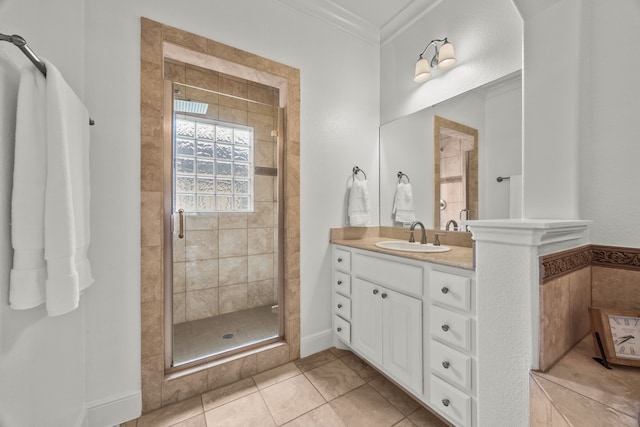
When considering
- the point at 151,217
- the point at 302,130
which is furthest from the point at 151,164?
the point at 302,130

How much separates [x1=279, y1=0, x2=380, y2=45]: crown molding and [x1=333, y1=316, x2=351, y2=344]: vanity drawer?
236 centimetres

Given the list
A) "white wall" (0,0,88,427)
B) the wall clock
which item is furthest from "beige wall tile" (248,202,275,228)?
the wall clock

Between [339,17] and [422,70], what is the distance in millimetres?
807

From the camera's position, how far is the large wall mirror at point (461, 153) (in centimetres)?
145

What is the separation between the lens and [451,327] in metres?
1.16

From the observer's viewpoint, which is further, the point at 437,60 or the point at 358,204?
the point at 358,204

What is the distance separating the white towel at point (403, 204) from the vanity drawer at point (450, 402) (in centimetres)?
115

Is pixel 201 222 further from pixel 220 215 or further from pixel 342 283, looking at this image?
pixel 342 283

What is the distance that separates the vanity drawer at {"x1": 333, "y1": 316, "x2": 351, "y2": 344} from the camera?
1.82 m

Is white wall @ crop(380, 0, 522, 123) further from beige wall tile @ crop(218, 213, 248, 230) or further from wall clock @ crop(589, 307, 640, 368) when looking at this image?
beige wall tile @ crop(218, 213, 248, 230)

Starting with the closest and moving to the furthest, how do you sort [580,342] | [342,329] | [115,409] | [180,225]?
[580,342], [115,409], [180,225], [342,329]

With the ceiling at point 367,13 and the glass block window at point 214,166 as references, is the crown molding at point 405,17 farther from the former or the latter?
the glass block window at point 214,166

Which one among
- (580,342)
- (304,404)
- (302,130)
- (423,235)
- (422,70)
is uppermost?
(422,70)

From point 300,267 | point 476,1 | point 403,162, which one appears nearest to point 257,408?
point 300,267
